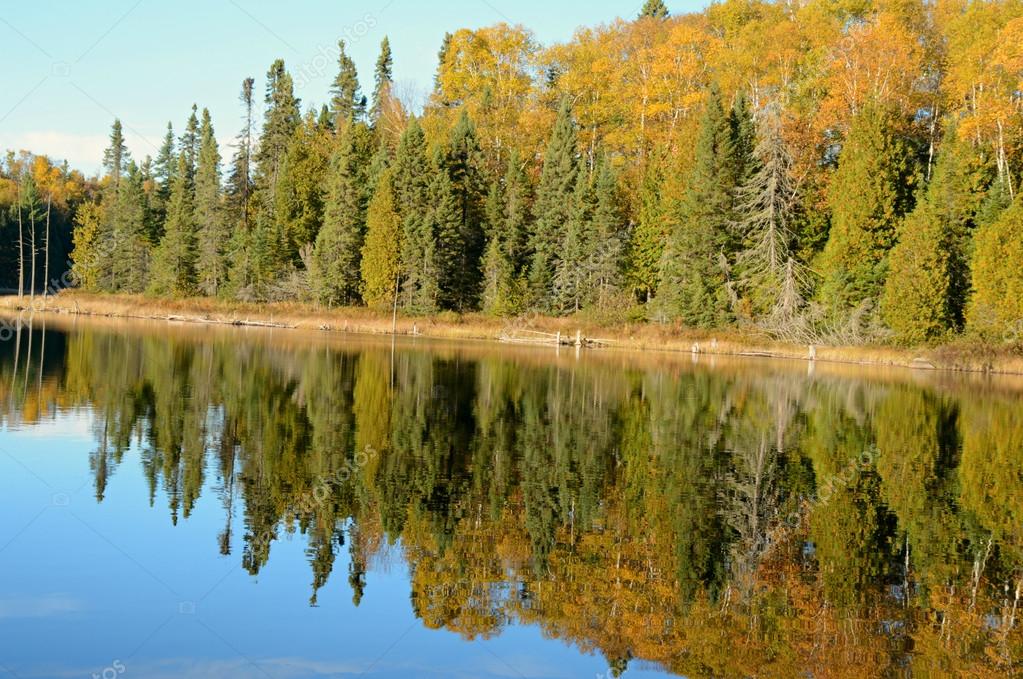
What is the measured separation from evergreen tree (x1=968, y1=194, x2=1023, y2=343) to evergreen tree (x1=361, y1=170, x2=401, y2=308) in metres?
40.3

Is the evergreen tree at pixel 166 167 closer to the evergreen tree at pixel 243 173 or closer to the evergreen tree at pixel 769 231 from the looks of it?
the evergreen tree at pixel 243 173

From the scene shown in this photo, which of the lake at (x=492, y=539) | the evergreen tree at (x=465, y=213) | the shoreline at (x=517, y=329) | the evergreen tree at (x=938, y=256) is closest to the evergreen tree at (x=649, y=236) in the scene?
the shoreline at (x=517, y=329)

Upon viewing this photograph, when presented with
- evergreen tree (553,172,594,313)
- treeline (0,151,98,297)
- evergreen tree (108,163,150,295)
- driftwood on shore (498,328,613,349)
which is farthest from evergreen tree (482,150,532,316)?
treeline (0,151,98,297)

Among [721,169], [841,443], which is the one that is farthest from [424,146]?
[841,443]

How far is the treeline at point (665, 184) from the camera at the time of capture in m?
57.9

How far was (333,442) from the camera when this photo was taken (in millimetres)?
22609

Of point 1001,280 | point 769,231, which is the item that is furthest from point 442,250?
point 1001,280

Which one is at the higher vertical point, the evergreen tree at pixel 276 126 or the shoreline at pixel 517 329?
the evergreen tree at pixel 276 126

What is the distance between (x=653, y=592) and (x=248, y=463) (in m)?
9.79

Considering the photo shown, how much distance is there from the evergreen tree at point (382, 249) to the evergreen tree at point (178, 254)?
23.0 meters

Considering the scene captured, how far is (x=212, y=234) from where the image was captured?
91.8 metres

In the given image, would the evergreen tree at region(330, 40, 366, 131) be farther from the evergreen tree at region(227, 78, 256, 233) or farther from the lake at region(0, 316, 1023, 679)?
the lake at region(0, 316, 1023, 679)

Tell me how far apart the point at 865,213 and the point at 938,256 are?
247 inches

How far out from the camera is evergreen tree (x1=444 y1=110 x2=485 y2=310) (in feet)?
258
